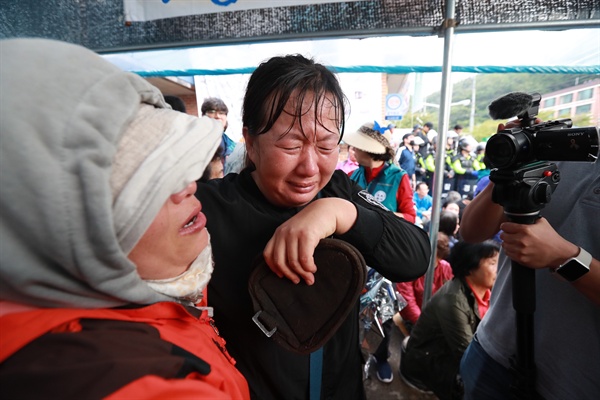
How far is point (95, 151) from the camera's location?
0.42 m

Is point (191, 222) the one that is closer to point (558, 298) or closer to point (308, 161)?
point (308, 161)

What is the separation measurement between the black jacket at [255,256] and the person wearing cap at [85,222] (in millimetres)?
351

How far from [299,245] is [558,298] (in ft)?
3.53

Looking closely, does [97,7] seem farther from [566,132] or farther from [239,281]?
[566,132]

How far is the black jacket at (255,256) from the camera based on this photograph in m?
0.89

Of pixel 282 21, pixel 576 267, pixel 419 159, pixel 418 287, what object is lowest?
pixel 419 159

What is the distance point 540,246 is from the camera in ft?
3.36

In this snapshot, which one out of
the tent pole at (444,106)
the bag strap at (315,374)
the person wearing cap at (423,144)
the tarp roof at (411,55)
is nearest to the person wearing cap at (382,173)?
the tarp roof at (411,55)

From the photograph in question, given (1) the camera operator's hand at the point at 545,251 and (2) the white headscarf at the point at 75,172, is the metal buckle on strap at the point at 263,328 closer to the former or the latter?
(2) the white headscarf at the point at 75,172

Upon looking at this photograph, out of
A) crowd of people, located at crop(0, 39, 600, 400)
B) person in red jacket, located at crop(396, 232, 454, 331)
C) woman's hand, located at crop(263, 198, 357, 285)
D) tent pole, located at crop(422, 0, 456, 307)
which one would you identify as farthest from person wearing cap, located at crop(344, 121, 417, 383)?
woman's hand, located at crop(263, 198, 357, 285)

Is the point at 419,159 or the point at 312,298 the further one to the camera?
the point at 419,159

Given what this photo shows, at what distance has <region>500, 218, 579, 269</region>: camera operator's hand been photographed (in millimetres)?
1017

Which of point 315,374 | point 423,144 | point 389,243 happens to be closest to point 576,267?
point 389,243

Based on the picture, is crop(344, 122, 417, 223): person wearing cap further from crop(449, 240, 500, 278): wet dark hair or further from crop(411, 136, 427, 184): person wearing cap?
crop(411, 136, 427, 184): person wearing cap
